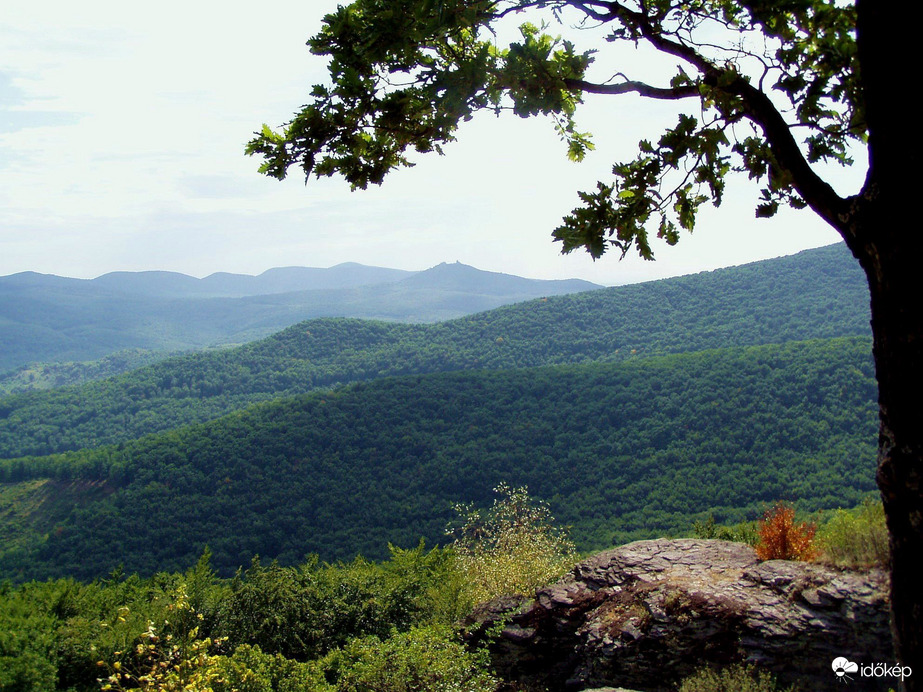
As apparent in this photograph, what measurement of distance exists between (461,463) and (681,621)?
5993cm

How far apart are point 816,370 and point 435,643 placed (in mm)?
63994

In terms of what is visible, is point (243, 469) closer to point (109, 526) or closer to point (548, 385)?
point (109, 526)

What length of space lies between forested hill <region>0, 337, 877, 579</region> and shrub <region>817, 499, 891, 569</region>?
38.8 metres

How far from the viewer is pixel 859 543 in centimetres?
891

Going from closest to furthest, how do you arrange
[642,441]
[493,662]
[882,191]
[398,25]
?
[882,191] < [398,25] < [493,662] < [642,441]

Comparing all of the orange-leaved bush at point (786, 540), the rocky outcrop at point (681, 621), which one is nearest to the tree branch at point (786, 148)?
the rocky outcrop at point (681, 621)

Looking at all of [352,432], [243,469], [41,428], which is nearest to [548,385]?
[352,432]

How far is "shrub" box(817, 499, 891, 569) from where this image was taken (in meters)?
8.59

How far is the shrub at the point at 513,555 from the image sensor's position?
12.5 metres

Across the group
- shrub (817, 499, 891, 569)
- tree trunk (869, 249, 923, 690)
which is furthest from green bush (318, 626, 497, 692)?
tree trunk (869, 249, 923, 690)

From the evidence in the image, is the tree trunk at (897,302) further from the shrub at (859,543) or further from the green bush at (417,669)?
the green bush at (417,669)

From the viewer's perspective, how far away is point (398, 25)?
12.3 feet
